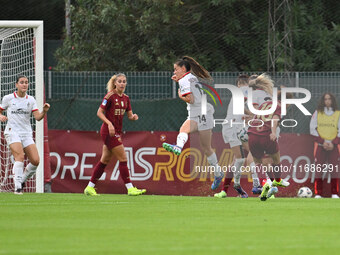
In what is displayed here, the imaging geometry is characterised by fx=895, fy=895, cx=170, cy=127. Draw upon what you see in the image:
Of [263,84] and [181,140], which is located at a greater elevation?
[263,84]

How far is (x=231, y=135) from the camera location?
1600 cm

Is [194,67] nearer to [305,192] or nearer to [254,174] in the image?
[254,174]

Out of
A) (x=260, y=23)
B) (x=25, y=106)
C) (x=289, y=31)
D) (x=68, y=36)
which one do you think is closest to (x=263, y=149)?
(x=25, y=106)

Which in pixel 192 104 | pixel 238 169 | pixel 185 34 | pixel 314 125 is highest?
pixel 185 34

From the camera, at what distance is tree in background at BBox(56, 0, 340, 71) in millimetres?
26156

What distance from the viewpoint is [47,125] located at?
18.3m

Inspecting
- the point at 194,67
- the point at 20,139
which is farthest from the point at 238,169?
the point at 20,139

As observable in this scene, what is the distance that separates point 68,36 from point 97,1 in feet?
7.11

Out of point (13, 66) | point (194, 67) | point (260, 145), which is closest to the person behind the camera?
point (260, 145)

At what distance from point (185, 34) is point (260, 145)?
12520 mm

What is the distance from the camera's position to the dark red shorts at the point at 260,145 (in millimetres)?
14930

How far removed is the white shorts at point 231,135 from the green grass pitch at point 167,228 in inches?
118

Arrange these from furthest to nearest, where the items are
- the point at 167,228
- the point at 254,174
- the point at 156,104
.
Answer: the point at 156,104, the point at 254,174, the point at 167,228

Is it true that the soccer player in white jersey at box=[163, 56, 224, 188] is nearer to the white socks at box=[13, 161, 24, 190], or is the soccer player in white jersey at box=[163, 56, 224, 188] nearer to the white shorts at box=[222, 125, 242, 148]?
the white shorts at box=[222, 125, 242, 148]
